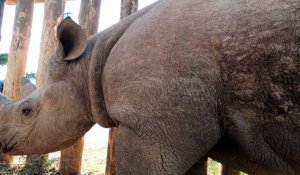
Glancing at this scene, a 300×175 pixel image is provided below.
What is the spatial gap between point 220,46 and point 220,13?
0.19 m

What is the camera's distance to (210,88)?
1.91 metres

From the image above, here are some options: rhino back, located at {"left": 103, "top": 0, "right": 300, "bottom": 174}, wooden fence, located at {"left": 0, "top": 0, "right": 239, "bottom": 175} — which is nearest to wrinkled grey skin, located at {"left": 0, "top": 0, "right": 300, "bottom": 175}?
rhino back, located at {"left": 103, "top": 0, "right": 300, "bottom": 174}

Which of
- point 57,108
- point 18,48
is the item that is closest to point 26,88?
point 57,108

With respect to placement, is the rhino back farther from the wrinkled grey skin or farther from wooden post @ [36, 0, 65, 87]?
wooden post @ [36, 0, 65, 87]

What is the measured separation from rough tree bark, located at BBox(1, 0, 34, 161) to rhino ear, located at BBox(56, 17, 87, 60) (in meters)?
4.20

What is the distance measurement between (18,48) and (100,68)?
190 inches

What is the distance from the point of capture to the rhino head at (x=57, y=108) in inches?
108

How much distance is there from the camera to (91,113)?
274cm

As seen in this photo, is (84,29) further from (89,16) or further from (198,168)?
(198,168)

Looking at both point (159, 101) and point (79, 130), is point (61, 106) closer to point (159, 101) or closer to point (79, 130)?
point (79, 130)

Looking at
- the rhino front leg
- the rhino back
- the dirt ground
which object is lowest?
the dirt ground

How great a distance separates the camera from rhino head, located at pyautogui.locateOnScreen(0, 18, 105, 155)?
275cm

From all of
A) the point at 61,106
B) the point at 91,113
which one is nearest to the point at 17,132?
the point at 61,106

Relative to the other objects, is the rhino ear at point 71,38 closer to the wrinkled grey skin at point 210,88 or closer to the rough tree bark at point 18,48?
the wrinkled grey skin at point 210,88
